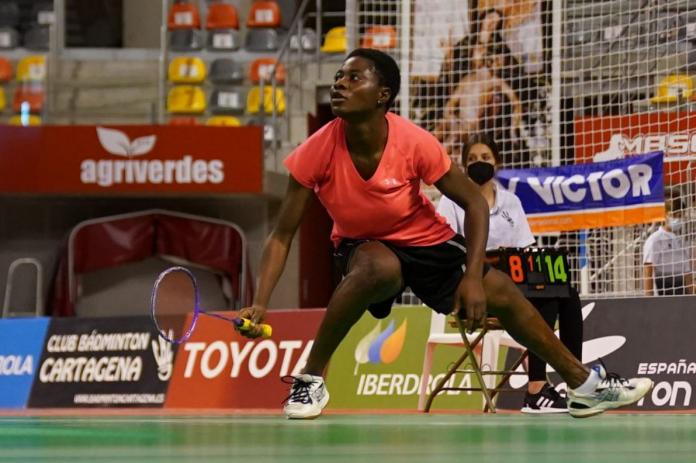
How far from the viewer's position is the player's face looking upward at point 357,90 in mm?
6195

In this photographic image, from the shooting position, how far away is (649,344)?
929 centimetres

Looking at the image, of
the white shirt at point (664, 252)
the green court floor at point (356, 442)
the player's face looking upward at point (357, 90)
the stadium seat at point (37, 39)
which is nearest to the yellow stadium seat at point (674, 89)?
the white shirt at point (664, 252)

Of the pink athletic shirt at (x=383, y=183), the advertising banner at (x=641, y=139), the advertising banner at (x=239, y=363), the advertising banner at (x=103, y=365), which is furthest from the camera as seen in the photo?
the advertising banner at (x=641, y=139)

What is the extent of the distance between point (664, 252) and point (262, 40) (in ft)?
26.8

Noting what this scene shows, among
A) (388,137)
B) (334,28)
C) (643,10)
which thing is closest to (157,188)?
(334,28)

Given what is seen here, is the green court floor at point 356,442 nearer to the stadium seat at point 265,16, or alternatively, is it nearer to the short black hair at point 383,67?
the short black hair at point 383,67

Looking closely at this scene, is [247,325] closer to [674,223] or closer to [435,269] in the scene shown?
[435,269]

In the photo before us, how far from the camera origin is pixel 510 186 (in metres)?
12.5

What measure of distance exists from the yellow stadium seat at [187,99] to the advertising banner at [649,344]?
9.90 m

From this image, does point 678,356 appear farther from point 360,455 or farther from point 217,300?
point 217,300

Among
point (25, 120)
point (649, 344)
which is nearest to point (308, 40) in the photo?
point (25, 120)

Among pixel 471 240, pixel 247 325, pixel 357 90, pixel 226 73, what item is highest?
pixel 226 73

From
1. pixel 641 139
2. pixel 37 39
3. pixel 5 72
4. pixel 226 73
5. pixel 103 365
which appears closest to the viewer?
pixel 103 365

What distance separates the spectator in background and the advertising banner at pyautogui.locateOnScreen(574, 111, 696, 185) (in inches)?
19.5
